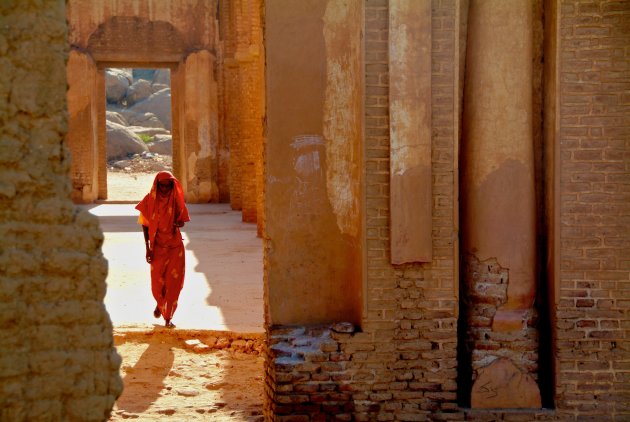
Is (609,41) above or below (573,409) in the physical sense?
above

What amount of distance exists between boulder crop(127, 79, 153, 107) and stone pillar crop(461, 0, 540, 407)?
39.6 meters

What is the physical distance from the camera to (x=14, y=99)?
278cm

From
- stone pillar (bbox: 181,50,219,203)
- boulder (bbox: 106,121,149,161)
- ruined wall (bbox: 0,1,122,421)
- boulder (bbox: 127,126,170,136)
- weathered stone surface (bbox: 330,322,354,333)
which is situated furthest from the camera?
boulder (bbox: 127,126,170,136)

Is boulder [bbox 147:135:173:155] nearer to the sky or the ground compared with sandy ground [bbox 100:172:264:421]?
nearer to the sky

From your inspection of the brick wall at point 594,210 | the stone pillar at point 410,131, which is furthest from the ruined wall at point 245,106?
the brick wall at point 594,210

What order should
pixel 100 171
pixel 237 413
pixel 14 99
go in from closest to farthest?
pixel 14 99, pixel 237 413, pixel 100 171

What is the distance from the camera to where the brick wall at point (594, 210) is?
16.3 ft

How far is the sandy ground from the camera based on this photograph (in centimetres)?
586

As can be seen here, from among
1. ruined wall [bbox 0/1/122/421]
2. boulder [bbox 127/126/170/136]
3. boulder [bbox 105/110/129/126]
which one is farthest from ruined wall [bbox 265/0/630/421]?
boulder [bbox 127/126/170/136]

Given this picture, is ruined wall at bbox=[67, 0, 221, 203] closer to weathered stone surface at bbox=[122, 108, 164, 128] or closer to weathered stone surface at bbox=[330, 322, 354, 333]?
weathered stone surface at bbox=[330, 322, 354, 333]

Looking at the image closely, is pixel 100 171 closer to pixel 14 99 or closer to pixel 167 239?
pixel 167 239

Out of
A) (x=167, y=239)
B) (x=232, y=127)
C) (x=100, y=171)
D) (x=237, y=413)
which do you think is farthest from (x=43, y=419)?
(x=100, y=171)

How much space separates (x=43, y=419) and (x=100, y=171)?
20.8m

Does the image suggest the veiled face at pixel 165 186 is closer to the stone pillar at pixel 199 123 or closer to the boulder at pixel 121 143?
the stone pillar at pixel 199 123
